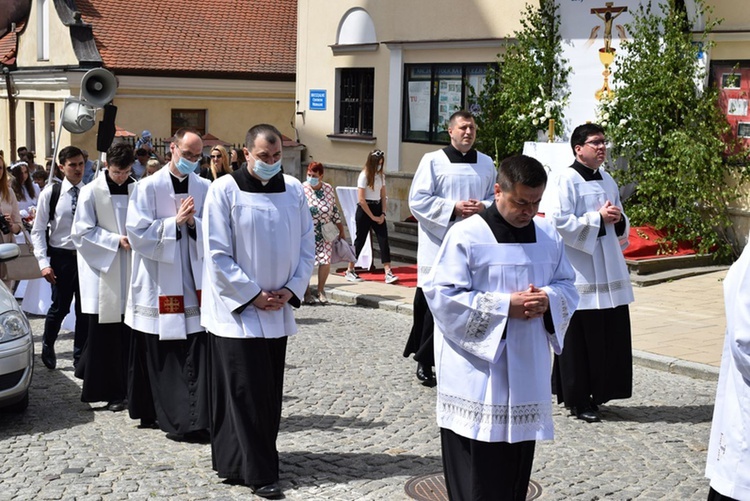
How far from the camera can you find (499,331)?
5.11 metres

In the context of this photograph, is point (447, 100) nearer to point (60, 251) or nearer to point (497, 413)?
point (60, 251)

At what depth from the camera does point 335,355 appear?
1058 centimetres

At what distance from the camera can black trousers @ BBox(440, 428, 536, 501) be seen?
5156mm

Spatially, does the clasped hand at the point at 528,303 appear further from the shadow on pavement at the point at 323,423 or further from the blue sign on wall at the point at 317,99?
the blue sign on wall at the point at 317,99

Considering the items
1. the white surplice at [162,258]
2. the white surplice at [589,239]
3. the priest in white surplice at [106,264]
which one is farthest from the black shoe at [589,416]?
the priest in white surplice at [106,264]

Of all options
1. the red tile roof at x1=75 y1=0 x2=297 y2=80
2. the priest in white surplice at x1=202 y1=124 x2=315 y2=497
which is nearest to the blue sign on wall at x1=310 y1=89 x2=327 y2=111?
the red tile roof at x1=75 y1=0 x2=297 y2=80

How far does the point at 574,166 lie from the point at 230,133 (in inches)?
918

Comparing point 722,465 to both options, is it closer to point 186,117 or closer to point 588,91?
point 588,91

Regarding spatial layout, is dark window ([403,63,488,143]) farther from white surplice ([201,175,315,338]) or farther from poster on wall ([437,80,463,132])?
white surplice ([201,175,315,338])

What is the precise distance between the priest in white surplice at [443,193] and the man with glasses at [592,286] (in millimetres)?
878

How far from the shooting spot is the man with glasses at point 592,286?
8266 millimetres

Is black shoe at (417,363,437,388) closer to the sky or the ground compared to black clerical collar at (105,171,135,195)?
closer to the ground

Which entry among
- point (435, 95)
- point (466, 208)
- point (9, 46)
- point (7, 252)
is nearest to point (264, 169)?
point (466, 208)

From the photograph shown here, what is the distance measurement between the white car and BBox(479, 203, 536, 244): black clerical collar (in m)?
4.09
